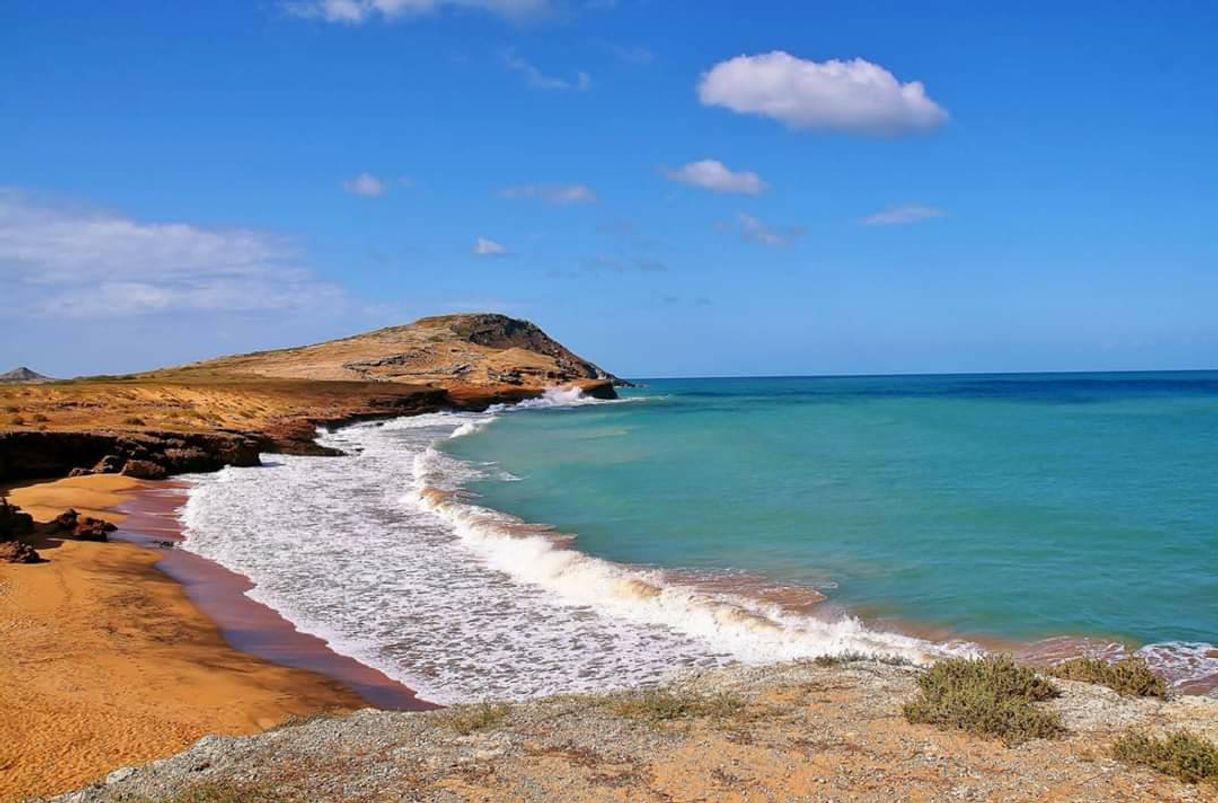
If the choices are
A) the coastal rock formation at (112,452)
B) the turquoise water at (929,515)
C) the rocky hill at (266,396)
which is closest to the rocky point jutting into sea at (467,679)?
the coastal rock formation at (112,452)

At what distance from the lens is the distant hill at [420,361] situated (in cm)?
8850

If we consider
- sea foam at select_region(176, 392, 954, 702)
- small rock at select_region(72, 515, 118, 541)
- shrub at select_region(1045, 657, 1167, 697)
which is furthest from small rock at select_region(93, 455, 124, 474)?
shrub at select_region(1045, 657, 1167, 697)

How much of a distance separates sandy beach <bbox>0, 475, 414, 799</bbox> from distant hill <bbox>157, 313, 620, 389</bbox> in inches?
2825

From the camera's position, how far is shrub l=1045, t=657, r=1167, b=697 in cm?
830

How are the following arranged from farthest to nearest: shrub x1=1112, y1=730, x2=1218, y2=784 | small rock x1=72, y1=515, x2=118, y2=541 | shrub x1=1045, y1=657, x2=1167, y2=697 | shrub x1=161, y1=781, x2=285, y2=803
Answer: small rock x1=72, y1=515, x2=118, y2=541 → shrub x1=1045, y1=657, x2=1167, y2=697 → shrub x1=1112, y1=730, x2=1218, y2=784 → shrub x1=161, y1=781, x2=285, y2=803

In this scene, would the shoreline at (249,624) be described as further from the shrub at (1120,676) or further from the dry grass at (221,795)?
the shrub at (1120,676)

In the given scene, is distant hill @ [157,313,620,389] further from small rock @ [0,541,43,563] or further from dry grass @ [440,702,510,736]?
dry grass @ [440,702,510,736]

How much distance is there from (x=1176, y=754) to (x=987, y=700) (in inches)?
56.8

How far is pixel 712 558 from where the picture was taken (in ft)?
54.8

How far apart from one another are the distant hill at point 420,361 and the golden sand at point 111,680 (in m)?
72.4

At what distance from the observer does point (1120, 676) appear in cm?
852

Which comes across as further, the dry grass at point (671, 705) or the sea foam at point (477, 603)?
the sea foam at point (477, 603)

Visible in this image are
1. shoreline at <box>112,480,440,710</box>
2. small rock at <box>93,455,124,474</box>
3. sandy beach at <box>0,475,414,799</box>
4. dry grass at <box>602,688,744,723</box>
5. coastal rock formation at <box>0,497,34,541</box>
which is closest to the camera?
dry grass at <box>602,688,744,723</box>

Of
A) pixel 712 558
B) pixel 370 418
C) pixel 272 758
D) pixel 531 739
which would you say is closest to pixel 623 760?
pixel 531 739
